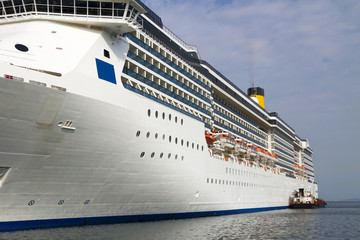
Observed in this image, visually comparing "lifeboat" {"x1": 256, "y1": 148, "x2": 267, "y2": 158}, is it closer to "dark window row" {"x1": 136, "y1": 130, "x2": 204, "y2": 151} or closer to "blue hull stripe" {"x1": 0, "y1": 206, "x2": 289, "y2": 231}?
"dark window row" {"x1": 136, "y1": 130, "x2": 204, "y2": 151}

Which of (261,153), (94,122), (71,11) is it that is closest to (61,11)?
(71,11)

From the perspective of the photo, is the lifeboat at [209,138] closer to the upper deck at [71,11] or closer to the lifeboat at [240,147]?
the lifeboat at [240,147]

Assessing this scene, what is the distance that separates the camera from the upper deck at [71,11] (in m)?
16.6

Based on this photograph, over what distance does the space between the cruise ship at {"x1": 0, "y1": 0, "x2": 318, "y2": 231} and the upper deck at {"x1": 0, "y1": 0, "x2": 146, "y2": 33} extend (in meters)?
0.05

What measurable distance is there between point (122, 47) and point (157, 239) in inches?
397

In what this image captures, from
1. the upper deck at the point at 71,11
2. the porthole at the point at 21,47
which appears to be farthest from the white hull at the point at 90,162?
the upper deck at the point at 71,11

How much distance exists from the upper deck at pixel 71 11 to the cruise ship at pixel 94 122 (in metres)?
0.05

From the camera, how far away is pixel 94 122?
1520 cm

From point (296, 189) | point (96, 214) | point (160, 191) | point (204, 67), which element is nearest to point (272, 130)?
point (296, 189)

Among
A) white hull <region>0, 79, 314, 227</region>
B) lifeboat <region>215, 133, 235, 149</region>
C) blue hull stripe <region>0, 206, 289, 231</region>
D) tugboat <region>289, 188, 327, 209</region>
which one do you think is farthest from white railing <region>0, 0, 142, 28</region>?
tugboat <region>289, 188, 327, 209</region>

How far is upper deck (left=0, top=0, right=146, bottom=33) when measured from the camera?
16578 millimetres

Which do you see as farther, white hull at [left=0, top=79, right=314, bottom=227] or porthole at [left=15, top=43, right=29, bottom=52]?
porthole at [left=15, top=43, right=29, bottom=52]

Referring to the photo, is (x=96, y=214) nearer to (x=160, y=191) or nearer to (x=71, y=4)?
(x=160, y=191)

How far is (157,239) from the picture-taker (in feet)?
46.0
